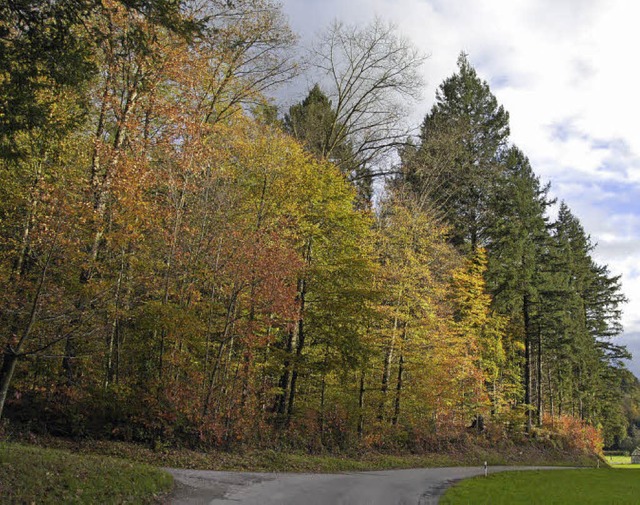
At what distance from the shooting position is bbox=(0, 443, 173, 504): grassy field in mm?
8117

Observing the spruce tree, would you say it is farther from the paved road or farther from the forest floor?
the paved road

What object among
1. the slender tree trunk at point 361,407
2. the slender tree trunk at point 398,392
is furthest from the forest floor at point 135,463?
the slender tree trunk at point 398,392

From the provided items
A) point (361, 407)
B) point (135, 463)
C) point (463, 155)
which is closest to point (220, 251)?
point (135, 463)

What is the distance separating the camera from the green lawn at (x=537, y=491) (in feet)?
43.4

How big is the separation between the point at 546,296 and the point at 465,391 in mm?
15238

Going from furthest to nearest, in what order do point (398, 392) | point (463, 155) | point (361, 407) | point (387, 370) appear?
point (463, 155) → point (387, 370) → point (398, 392) → point (361, 407)

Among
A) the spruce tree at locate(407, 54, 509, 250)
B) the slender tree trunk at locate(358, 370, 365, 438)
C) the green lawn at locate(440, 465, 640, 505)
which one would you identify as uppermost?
the spruce tree at locate(407, 54, 509, 250)

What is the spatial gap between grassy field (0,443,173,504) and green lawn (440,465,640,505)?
7.05m

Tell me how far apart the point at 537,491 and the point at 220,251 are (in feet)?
40.1

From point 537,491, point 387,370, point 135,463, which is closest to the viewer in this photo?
point 135,463

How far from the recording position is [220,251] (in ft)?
53.3

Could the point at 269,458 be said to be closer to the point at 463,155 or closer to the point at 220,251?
the point at 220,251

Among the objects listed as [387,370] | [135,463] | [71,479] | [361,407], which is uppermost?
[387,370]

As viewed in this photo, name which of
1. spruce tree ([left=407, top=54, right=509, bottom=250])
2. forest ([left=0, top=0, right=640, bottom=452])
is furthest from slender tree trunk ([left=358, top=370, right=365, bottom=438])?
spruce tree ([left=407, top=54, right=509, bottom=250])
